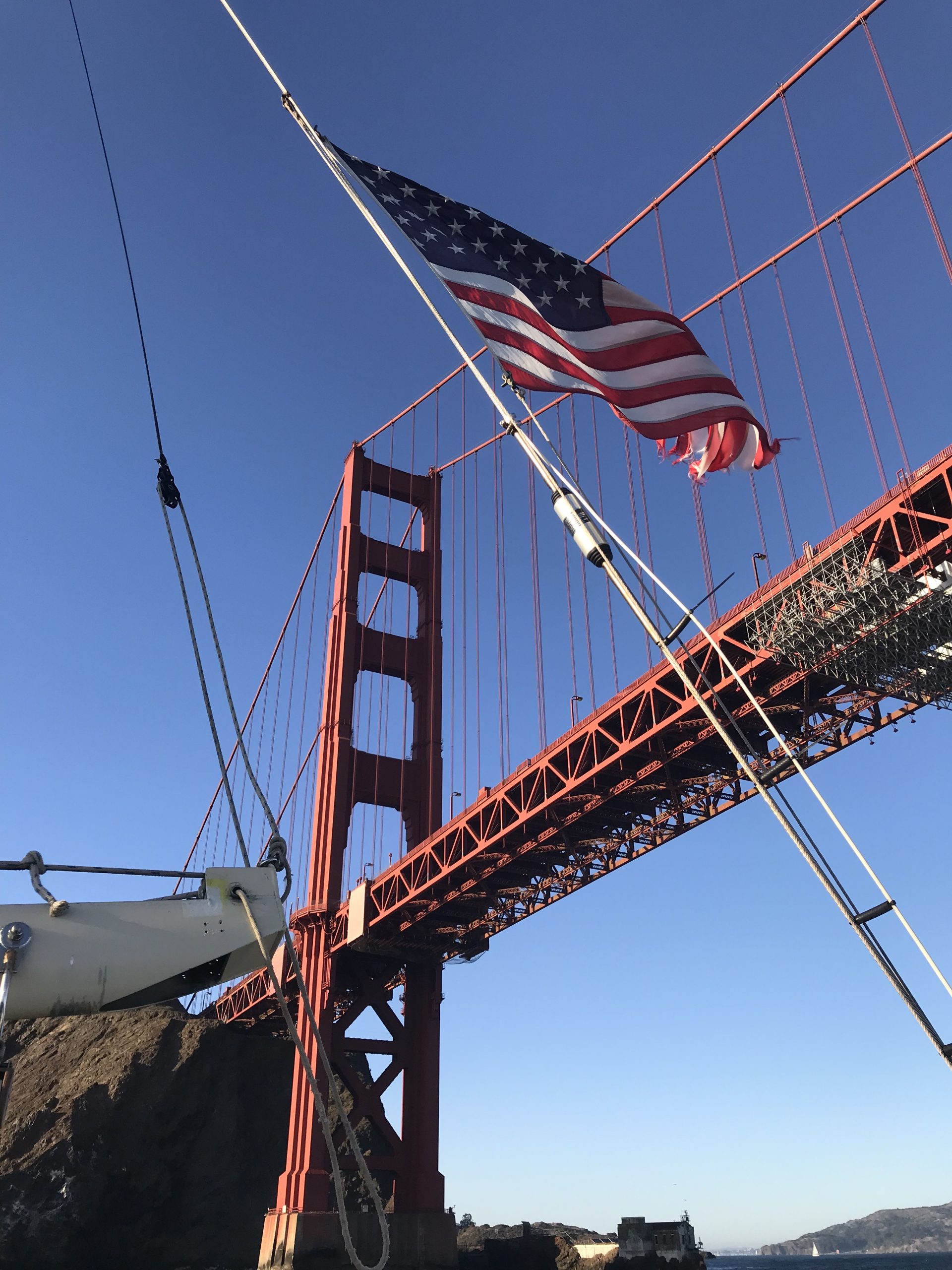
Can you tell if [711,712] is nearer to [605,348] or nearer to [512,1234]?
[605,348]

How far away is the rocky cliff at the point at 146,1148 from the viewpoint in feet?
156

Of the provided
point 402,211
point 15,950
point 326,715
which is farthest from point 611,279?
point 326,715

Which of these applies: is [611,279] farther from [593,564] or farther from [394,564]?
[394,564]

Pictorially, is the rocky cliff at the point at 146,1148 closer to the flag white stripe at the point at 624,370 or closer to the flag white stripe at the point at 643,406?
the flag white stripe at the point at 643,406

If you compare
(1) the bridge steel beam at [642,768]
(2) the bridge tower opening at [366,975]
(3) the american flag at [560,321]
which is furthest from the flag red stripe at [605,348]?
(2) the bridge tower opening at [366,975]

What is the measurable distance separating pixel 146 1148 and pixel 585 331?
167ft

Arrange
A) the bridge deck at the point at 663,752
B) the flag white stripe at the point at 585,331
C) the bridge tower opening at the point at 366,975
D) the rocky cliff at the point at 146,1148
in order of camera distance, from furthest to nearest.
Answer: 1. the rocky cliff at the point at 146,1148
2. the bridge tower opening at the point at 366,975
3. the bridge deck at the point at 663,752
4. the flag white stripe at the point at 585,331

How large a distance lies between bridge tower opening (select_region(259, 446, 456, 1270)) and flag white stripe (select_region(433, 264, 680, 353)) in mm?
29274

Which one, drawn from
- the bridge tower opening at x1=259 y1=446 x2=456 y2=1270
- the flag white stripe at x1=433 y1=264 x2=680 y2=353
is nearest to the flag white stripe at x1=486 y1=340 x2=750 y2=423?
the flag white stripe at x1=433 y1=264 x2=680 y2=353

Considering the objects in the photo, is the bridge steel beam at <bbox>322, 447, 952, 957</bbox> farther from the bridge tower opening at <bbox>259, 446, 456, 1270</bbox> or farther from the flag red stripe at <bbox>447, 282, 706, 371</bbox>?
the flag red stripe at <bbox>447, 282, 706, 371</bbox>

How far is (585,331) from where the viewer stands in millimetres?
9914

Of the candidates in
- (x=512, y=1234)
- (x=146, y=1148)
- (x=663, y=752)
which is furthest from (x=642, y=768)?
(x=512, y=1234)

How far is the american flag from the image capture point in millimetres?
9516

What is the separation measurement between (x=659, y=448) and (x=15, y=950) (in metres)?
9.44
